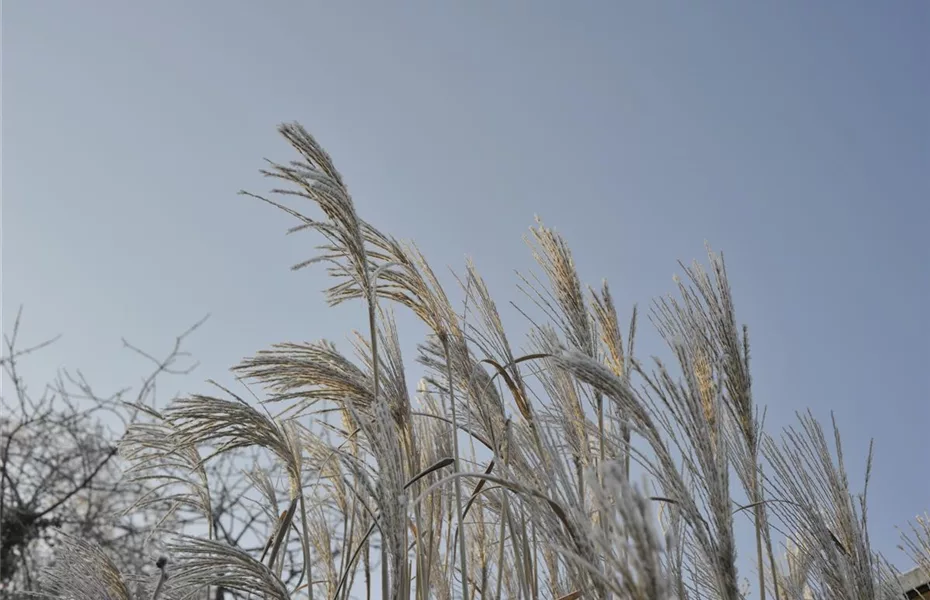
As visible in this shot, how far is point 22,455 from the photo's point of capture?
5238mm

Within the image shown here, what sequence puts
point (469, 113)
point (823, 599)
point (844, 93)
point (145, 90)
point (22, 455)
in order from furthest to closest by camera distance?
point (469, 113), point (844, 93), point (145, 90), point (22, 455), point (823, 599)

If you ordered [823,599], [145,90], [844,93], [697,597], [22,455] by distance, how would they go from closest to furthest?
[823,599] → [697,597] → [22,455] → [145,90] → [844,93]

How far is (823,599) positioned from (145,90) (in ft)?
17.8

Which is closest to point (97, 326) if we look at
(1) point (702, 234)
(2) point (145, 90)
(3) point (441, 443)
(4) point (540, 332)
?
(2) point (145, 90)

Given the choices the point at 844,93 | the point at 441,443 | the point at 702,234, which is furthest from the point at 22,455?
the point at 844,93

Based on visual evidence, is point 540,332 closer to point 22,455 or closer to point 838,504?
point 838,504

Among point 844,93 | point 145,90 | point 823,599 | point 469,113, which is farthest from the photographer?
point 469,113

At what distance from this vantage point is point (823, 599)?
69.5 inches

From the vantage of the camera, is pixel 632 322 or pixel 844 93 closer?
pixel 632 322

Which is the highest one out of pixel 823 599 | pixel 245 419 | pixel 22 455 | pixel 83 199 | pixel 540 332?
pixel 83 199

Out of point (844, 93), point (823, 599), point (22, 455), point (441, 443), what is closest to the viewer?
point (823, 599)

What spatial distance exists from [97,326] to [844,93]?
6038 millimetres

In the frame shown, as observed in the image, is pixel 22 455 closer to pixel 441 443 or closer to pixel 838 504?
pixel 441 443

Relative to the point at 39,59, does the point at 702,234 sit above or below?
below
